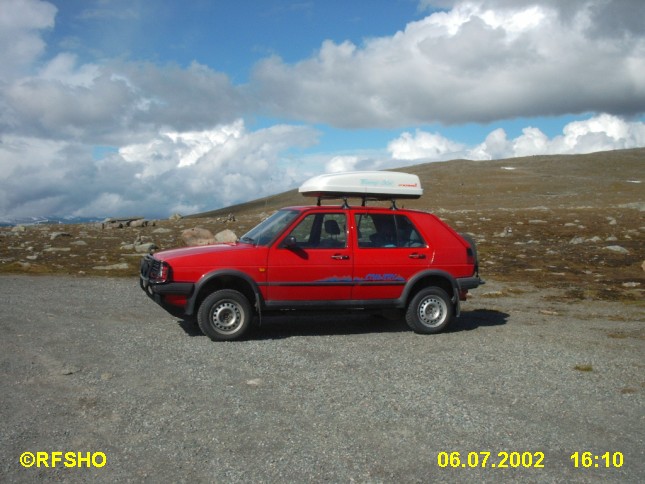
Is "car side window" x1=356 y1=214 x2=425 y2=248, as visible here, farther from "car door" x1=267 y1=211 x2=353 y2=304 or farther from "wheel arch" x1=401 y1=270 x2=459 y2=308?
"wheel arch" x1=401 y1=270 x2=459 y2=308

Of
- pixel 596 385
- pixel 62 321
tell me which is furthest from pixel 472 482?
pixel 62 321

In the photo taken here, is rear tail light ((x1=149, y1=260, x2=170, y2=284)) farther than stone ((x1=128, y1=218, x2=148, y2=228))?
No

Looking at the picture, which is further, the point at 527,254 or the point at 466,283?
the point at 527,254

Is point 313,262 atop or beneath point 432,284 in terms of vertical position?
atop

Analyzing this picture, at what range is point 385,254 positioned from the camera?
9.74 meters

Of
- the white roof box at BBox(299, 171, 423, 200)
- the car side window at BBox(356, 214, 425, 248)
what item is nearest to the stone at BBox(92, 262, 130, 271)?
the white roof box at BBox(299, 171, 423, 200)

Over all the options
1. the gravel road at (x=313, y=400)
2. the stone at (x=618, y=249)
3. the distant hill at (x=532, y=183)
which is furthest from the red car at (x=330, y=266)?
the distant hill at (x=532, y=183)

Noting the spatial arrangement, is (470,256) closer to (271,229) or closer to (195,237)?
(271,229)

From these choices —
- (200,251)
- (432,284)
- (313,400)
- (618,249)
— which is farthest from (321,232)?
(618,249)

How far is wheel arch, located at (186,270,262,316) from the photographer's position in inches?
345

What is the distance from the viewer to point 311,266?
9328 mm

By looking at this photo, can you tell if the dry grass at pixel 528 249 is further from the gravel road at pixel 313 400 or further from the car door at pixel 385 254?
the gravel road at pixel 313 400

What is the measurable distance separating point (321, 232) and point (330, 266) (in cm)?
59

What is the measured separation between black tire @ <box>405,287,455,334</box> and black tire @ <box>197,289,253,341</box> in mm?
2733
